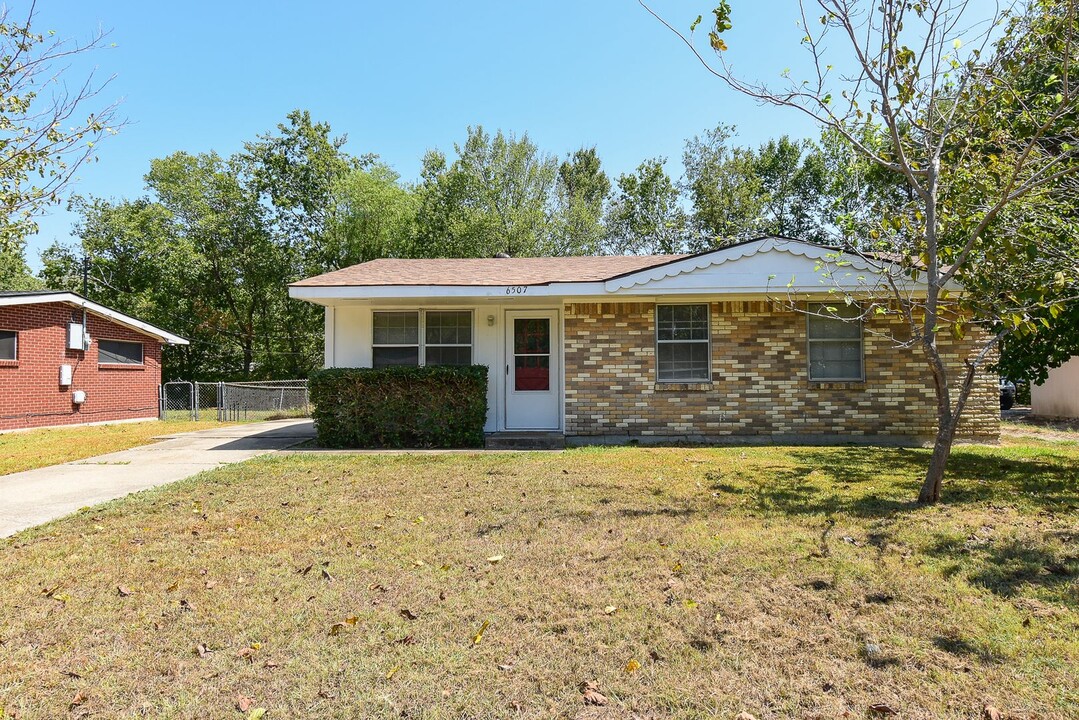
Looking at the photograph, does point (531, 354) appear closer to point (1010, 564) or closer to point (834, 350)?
point (834, 350)

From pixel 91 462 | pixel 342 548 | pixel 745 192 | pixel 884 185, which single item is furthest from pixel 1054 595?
pixel 745 192

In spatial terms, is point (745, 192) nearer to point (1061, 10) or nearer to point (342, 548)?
point (1061, 10)

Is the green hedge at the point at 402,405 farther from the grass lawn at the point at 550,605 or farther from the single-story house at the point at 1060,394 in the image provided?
the single-story house at the point at 1060,394

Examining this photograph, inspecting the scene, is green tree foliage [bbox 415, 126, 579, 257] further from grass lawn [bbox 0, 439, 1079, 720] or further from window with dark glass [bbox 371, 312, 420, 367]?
grass lawn [bbox 0, 439, 1079, 720]

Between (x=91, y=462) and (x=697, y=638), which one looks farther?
(x=91, y=462)

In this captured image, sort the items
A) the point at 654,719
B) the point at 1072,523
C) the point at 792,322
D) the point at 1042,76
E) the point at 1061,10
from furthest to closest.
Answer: the point at 792,322 → the point at 1042,76 → the point at 1061,10 → the point at 1072,523 → the point at 654,719

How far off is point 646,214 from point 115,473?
2722 centimetres

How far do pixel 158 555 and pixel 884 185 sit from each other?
15130 mm

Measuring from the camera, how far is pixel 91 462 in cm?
842

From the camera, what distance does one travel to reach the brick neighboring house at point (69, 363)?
13930mm

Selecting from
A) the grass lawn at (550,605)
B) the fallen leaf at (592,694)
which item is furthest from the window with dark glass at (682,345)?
the fallen leaf at (592,694)

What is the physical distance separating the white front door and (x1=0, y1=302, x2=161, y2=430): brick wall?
1172 centimetres

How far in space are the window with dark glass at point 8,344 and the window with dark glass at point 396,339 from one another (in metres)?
9.51

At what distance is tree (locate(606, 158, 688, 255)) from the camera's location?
99.5 ft
